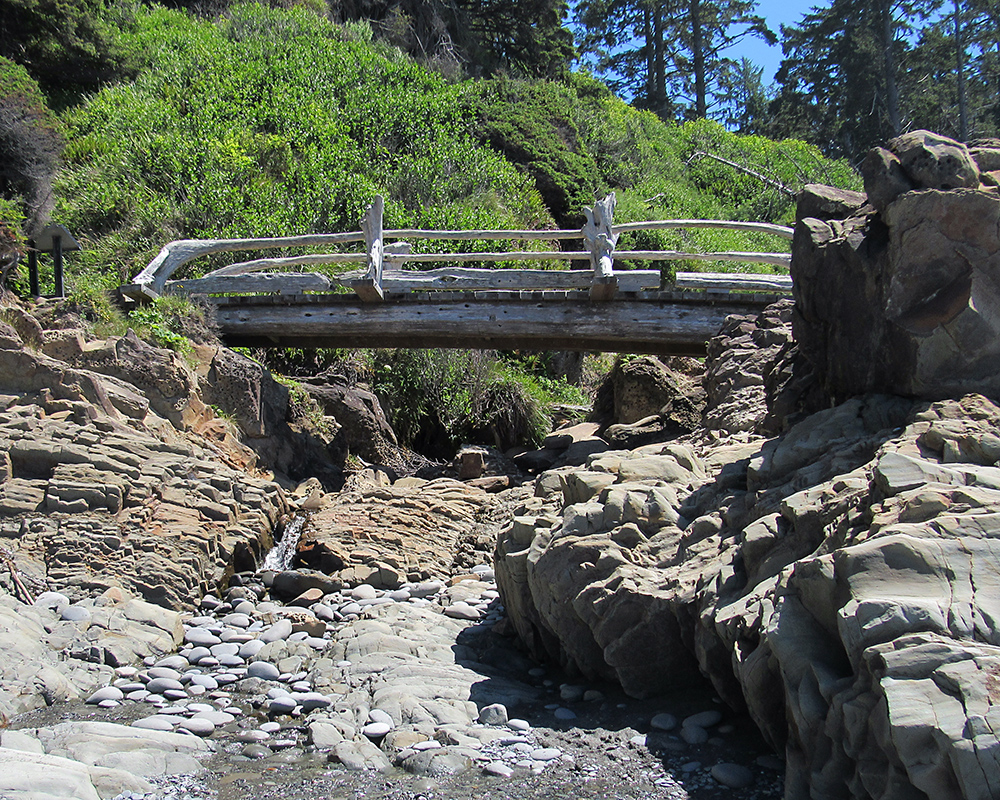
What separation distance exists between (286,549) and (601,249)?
215 inches

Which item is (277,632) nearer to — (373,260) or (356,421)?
(373,260)

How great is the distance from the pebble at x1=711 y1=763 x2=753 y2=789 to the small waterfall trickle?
Result: 4.91 m

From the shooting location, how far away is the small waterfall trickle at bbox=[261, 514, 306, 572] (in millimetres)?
8086

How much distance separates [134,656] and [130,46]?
62.3ft

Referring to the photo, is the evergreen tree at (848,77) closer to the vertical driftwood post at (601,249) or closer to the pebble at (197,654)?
the vertical driftwood post at (601,249)

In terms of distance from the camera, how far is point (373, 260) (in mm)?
10836

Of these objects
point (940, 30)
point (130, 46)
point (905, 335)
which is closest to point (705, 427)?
point (905, 335)

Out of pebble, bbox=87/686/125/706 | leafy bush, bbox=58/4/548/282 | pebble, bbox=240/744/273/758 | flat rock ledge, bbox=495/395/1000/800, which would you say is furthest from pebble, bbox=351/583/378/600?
leafy bush, bbox=58/4/548/282

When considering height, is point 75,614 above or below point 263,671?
above

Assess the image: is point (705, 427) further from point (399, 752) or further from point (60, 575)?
point (60, 575)

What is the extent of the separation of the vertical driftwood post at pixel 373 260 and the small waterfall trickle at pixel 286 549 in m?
3.19

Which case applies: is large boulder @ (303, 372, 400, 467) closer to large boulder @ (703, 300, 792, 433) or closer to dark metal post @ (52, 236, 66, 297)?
dark metal post @ (52, 236, 66, 297)

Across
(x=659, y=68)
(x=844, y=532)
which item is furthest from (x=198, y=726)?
(x=659, y=68)

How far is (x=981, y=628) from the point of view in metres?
3.08
